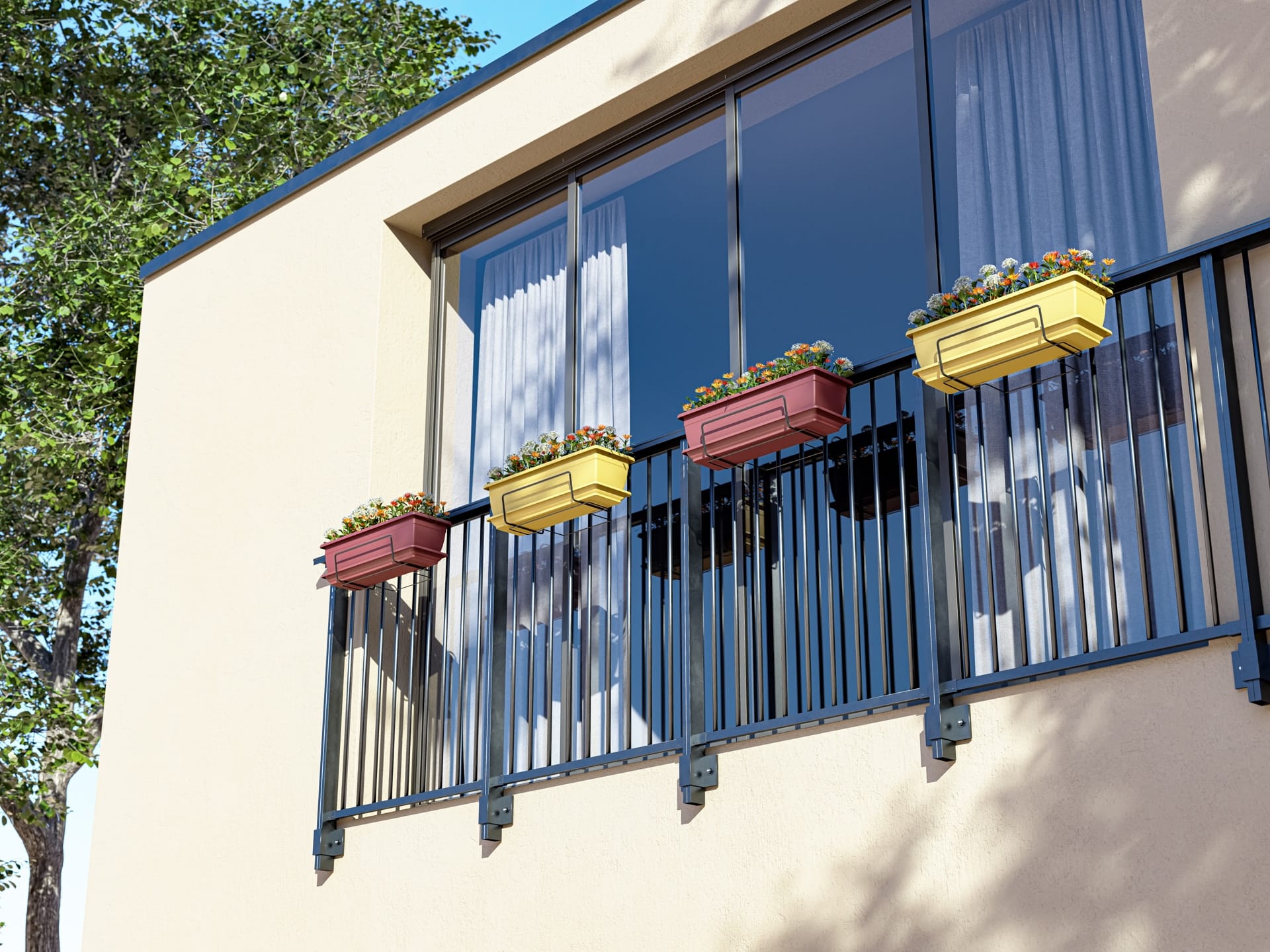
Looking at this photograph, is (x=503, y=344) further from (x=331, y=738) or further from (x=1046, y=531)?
(x=1046, y=531)

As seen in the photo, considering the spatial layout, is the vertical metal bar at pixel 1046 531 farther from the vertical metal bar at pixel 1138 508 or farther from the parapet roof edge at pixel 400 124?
the parapet roof edge at pixel 400 124

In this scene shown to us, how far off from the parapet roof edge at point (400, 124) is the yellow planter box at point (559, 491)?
2.04m

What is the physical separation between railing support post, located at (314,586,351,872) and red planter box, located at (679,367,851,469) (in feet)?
6.60

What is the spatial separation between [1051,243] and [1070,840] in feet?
6.30

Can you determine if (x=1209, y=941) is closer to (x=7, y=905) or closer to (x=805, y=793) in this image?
(x=805, y=793)

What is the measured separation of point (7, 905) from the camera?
1473 cm

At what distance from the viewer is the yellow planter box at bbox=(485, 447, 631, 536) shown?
5336 millimetres

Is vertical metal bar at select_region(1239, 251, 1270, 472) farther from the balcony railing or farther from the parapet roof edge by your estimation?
the parapet roof edge

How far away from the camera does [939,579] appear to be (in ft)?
14.7

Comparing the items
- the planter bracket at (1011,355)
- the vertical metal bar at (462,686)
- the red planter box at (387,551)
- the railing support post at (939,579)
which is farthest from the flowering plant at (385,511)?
the planter bracket at (1011,355)

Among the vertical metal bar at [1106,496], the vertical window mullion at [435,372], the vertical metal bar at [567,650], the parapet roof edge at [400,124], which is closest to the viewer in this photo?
the vertical metal bar at [1106,496]

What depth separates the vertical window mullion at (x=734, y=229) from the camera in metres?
5.53

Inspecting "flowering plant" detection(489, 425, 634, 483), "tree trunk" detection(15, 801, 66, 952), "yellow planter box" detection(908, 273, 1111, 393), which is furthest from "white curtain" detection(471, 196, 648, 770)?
"tree trunk" detection(15, 801, 66, 952)

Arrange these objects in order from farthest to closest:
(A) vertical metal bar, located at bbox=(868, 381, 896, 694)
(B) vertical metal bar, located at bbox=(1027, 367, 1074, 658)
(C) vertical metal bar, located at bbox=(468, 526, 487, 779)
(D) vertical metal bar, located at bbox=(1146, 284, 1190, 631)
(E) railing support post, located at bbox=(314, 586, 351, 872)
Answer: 1. (E) railing support post, located at bbox=(314, 586, 351, 872)
2. (C) vertical metal bar, located at bbox=(468, 526, 487, 779)
3. (A) vertical metal bar, located at bbox=(868, 381, 896, 694)
4. (B) vertical metal bar, located at bbox=(1027, 367, 1074, 658)
5. (D) vertical metal bar, located at bbox=(1146, 284, 1190, 631)
